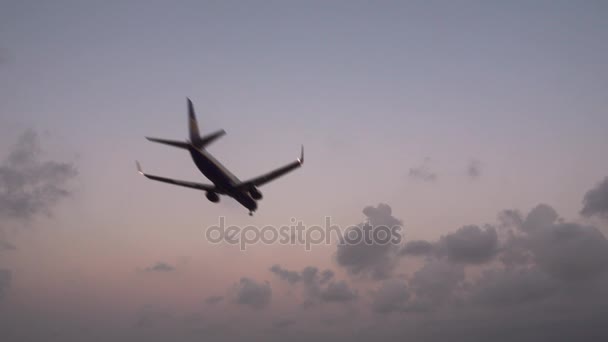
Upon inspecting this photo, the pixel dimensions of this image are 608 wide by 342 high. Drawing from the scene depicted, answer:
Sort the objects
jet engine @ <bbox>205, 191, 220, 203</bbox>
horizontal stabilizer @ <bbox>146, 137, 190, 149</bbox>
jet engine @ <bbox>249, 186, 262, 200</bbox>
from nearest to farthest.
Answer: horizontal stabilizer @ <bbox>146, 137, 190, 149</bbox> → jet engine @ <bbox>249, 186, 262, 200</bbox> → jet engine @ <bbox>205, 191, 220, 203</bbox>

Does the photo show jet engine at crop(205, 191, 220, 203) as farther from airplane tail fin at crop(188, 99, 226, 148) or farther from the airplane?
airplane tail fin at crop(188, 99, 226, 148)

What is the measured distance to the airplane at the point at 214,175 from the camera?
45.8 meters

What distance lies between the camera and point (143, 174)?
47.8 m

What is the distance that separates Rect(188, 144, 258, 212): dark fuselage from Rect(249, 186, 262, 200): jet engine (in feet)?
2.17

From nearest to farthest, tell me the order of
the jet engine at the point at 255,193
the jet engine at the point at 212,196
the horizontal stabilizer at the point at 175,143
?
1. the horizontal stabilizer at the point at 175,143
2. the jet engine at the point at 255,193
3. the jet engine at the point at 212,196

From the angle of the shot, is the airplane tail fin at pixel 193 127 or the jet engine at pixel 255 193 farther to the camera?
the jet engine at pixel 255 193

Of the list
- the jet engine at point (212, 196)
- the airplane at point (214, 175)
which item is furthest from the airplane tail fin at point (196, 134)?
the jet engine at point (212, 196)

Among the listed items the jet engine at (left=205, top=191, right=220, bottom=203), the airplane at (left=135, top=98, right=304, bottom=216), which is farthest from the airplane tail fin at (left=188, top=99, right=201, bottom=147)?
the jet engine at (left=205, top=191, right=220, bottom=203)

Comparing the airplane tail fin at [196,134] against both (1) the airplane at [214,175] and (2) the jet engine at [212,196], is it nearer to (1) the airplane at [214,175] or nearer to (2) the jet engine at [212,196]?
(1) the airplane at [214,175]

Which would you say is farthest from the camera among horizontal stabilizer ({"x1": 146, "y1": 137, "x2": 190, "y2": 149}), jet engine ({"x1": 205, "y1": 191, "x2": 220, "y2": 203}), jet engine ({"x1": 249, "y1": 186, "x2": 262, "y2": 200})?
jet engine ({"x1": 205, "y1": 191, "x2": 220, "y2": 203})

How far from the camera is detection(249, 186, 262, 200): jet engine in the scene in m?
50.6

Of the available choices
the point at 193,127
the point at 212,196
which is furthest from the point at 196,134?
the point at 212,196

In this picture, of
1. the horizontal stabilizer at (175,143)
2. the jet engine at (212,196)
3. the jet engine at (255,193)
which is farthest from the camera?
the jet engine at (212,196)

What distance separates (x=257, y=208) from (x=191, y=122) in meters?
13.7
